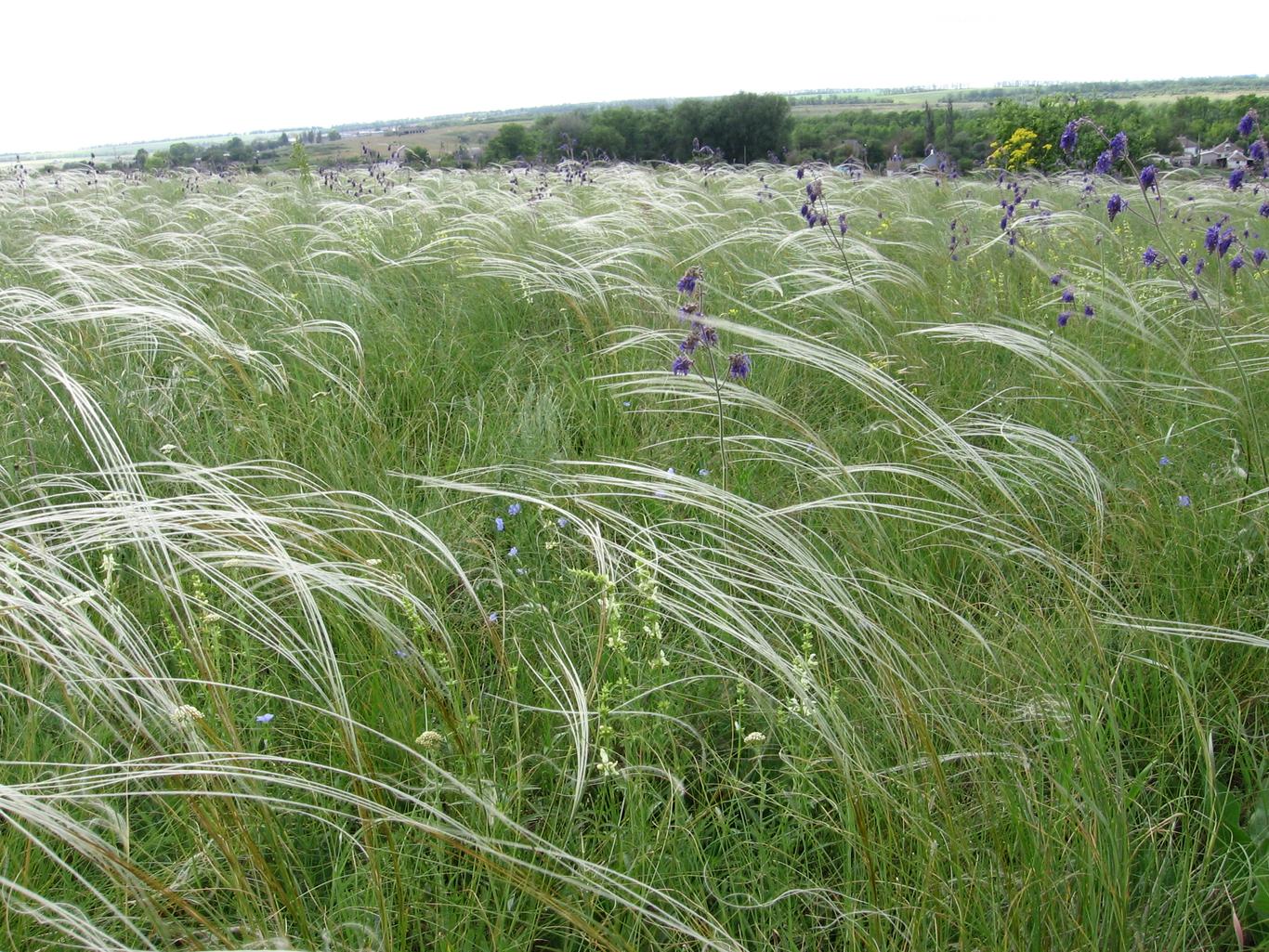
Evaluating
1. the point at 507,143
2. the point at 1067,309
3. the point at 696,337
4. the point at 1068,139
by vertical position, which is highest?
the point at 507,143

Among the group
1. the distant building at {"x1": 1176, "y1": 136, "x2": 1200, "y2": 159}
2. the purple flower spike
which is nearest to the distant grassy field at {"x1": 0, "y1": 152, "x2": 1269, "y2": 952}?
the purple flower spike

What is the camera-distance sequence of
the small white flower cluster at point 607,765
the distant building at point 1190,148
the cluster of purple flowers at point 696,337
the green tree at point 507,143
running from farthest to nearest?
the green tree at point 507,143 < the distant building at point 1190,148 < the cluster of purple flowers at point 696,337 < the small white flower cluster at point 607,765

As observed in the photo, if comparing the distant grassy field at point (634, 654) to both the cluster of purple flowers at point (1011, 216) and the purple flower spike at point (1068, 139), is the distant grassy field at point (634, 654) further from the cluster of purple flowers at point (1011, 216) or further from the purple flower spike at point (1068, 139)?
the cluster of purple flowers at point (1011, 216)

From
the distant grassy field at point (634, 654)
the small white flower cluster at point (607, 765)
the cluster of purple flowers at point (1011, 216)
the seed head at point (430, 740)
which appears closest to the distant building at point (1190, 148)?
the cluster of purple flowers at point (1011, 216)

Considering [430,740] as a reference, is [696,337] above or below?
above

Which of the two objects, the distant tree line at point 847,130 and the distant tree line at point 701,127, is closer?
the distant tree line at point 847,130

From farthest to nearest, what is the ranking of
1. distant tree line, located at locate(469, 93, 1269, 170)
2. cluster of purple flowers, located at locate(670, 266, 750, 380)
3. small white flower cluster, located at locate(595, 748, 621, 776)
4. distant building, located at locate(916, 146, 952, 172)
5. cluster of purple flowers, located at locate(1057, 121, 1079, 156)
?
distant tree line, located at locate(469, 93, 1269, 170), distant building, located at locate(916, 146, 952, 172), cluster of purple flowers, located at locate(1057, 121, 1079, 156), cluster of purple flowers, located at locate(670, 266, 750, 380), small white flower cluster, located at locate(595, 748, 621, 776)

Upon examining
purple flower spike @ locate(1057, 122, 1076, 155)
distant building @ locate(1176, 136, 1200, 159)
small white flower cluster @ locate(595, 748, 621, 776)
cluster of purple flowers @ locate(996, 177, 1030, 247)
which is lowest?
small white flower cluster @ locate(595, 748, 621, 776)

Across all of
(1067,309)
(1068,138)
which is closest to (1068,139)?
(1068,138)

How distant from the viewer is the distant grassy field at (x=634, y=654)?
1.10 metres

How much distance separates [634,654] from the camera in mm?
1657

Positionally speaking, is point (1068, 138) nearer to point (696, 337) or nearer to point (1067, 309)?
point (1067, 309)

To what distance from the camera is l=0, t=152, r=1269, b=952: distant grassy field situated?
1.10 m

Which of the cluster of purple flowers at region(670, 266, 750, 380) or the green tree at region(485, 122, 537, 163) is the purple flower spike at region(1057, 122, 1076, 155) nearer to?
the cluster of purple flowers at region(670, 266, 750, 380)
